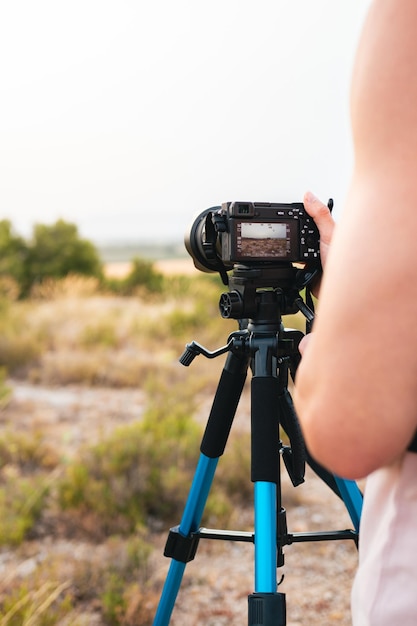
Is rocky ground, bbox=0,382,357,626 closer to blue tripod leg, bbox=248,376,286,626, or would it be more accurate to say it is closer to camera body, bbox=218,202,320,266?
blue tripod leg, bbox=248,376,286,626

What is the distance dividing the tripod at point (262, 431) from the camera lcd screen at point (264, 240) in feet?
0.12

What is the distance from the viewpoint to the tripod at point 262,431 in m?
1.01

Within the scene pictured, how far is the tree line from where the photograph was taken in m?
13.2

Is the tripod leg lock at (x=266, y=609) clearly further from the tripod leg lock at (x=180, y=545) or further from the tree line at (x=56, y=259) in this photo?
the tree line at (x=56, y=259)

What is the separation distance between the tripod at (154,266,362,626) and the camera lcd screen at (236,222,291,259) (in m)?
0.04

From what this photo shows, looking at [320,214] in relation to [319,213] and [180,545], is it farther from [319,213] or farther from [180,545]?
[180,545]

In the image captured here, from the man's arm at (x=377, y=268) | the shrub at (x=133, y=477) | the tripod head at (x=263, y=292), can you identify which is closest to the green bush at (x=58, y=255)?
the shrub at (x=133, y=477)

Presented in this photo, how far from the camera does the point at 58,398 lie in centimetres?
468

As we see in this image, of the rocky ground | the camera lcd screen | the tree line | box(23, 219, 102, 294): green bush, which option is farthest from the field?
box(23, 219, 102, 294): green bush

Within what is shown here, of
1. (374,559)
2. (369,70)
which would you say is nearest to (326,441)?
(374,559)

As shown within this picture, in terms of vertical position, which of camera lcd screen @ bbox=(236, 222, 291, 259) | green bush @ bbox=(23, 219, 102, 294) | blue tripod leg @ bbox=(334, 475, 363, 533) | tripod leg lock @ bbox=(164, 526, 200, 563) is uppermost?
camera lcd screen @ bbox=(236, 222, 291, 259)

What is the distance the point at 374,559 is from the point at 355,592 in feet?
0.15

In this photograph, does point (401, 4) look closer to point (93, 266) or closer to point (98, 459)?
point (98, 459)

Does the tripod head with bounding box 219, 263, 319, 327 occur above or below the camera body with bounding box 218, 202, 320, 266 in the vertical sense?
below
